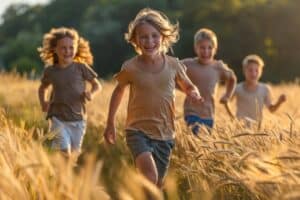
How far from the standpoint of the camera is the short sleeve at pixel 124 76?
5.80 metres

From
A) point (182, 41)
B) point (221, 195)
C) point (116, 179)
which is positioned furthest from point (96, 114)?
point (182, 41)

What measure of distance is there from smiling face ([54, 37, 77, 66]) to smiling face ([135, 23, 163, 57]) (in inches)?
87.6

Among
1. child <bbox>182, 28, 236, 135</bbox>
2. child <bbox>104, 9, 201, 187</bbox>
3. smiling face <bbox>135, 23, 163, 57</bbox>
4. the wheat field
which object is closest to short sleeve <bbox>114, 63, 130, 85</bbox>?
child <bbox>104, 9, 201, 187</bbox>

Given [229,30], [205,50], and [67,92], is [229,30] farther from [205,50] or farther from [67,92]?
[67,92]

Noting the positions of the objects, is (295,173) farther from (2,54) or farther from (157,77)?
(2,54)

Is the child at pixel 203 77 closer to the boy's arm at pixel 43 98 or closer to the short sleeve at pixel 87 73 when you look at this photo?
the short sleeve at pixel 87 73

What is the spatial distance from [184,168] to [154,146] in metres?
0.27

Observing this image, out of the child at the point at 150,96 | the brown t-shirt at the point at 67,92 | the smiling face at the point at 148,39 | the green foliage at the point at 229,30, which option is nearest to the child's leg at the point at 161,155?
the child at the point at 150,96

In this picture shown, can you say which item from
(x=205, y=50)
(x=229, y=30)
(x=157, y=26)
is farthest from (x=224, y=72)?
(x=229, y=30)

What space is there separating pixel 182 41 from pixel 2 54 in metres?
20.1

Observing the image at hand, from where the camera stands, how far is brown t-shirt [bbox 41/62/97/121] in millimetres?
7812

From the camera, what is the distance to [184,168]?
18.4 feet

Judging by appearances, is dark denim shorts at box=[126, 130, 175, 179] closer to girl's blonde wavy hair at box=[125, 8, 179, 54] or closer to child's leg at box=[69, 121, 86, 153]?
girl's blonde wavy hair at box=[125, 8, 179, 54]

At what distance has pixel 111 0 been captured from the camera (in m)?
60.5
